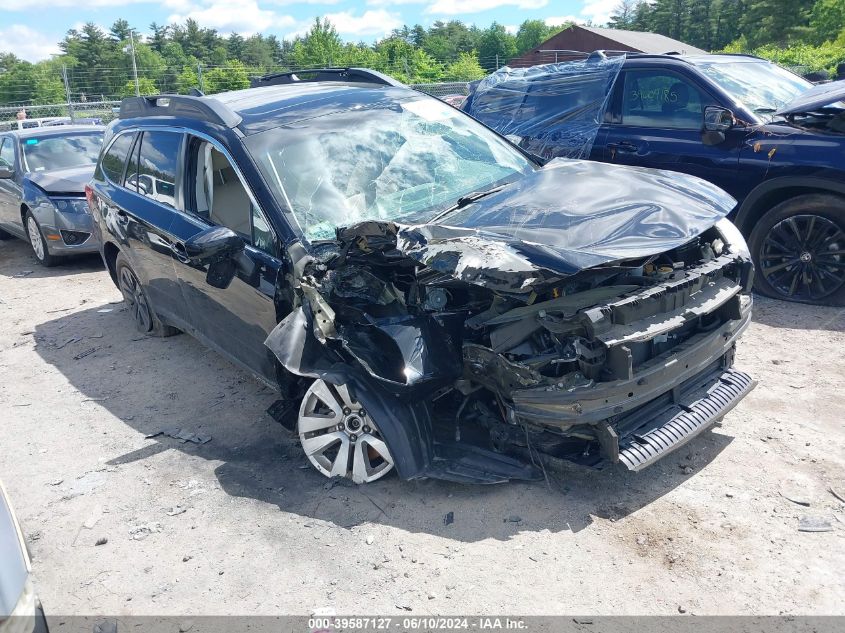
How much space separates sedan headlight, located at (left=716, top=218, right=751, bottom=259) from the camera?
3.91 metres

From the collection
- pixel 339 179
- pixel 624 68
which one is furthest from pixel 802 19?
pixel 339 179

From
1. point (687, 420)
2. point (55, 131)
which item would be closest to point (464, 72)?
point (55, 131)

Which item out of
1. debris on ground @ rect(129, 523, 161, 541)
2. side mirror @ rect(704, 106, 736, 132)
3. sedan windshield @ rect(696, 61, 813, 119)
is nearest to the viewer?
debris on ground @ rect(129, 523, 161, 541)

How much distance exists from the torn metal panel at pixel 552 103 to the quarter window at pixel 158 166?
3.82 meters

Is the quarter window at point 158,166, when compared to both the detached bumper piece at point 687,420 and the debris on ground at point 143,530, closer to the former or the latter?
the debris on ground at point 143,530

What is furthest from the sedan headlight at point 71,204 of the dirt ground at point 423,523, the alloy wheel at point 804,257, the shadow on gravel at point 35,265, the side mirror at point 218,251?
the alloy wheel at point 804,257

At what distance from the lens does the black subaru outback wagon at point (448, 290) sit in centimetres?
314

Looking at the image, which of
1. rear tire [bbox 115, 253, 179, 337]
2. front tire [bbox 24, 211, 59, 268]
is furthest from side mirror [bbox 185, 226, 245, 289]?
front tire [bbox 24, 211, 59, 268]

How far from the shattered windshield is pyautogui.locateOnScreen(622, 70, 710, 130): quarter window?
7.52 feet

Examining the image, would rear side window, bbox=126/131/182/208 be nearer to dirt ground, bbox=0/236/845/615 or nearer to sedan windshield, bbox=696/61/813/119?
dirt ground, bbox=0/236/845/615

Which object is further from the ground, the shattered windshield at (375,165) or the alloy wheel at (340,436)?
the shattered windshield at (375,165)

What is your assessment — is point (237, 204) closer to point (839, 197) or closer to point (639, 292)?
point (639, 292)

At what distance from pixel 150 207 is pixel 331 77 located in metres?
1.88

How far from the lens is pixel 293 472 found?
3.91 metres
